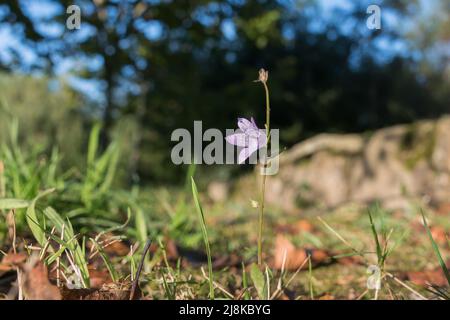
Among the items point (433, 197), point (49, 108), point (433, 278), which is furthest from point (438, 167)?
point (49, 108)

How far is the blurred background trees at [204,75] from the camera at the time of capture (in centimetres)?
729

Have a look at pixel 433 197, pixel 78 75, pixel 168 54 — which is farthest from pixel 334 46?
pixel 433 197

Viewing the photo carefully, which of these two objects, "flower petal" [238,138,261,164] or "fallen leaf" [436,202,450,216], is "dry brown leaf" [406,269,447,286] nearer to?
"flower petal" [238,138,261,164]

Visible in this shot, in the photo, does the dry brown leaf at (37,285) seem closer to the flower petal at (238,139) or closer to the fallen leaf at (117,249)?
the flower petal at (238,139)

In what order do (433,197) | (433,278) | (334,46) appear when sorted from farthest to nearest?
(334,46) → (433,197) → (433,278)

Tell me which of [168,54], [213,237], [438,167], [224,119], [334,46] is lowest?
[213,237]

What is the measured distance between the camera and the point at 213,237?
228cm

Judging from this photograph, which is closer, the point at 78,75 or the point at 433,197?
the point at 433,197

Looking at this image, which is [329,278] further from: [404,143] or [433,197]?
[404,143]

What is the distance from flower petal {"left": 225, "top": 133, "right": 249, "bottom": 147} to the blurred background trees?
6.28 metres

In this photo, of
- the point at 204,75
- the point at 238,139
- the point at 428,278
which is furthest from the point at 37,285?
the point at 204,75
